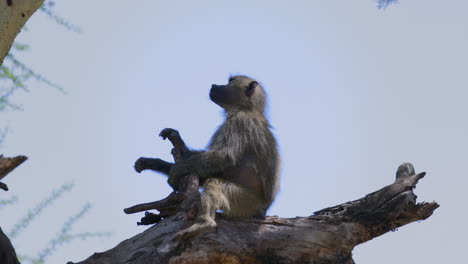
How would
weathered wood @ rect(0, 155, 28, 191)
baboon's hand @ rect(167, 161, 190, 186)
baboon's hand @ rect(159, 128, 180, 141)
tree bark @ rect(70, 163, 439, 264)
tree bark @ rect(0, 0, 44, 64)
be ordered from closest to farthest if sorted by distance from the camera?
tree bark @ rect(0, 0, 44, 64) → weathered wood @ rect(0, 155, 28, 191) → tree bark @ rect(70, 163, 439, 264) → baboon's hand @ rect(167, 161, 190, 186) → baboon's hand @ rect(159, 128, 180, 141)

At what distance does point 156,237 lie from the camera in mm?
5523

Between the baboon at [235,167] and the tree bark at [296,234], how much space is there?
0.81 ft

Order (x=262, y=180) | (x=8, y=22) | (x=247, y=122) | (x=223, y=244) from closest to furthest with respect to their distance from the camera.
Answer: (x=8, y=22) < (x=223, y=244) < (x=262, y=180) < (x=247, y=122)

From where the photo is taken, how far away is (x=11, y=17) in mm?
4102

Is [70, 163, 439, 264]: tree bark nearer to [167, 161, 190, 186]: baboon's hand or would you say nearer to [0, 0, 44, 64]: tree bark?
[167, 161, 190, 186]: baboon's hand

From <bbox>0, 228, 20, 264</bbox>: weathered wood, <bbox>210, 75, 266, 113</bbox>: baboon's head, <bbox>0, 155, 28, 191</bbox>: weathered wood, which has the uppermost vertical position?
<bbox>210, 75, 266, 113</bbox>: baboon's head

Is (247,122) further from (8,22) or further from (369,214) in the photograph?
(8,22)

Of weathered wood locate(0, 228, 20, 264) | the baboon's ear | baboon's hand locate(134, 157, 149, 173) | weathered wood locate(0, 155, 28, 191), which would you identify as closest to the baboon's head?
the baboon's ear

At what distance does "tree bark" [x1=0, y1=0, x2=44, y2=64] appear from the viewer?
405 cm

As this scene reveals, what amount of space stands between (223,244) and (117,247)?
0.94 metres

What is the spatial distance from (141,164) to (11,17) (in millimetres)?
3111

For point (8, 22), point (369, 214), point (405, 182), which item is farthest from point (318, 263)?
point (8, 22)

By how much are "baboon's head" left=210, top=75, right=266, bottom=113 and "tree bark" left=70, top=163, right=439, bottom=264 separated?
2388mm

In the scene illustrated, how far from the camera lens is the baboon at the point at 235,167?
6.19 m
